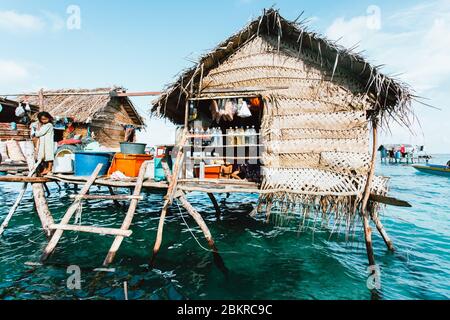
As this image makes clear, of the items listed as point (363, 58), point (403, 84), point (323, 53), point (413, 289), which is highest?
point (323, 53)

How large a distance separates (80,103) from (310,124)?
1647 centimetres

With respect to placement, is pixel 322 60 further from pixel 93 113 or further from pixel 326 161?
pixel 93 113

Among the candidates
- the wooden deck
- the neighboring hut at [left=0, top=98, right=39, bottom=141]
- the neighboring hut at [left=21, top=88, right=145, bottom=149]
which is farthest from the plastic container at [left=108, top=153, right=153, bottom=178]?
the neighboring hut at [left=0, top=98, right=39, bottom=141]

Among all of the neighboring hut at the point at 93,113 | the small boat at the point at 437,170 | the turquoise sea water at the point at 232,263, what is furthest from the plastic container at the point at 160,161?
the small boat at the point at 437,170

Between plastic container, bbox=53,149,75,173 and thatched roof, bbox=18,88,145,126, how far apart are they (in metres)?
7.74

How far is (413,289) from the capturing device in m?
5.95

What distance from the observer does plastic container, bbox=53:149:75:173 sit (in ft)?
27.6

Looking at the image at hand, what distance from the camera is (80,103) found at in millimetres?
17375

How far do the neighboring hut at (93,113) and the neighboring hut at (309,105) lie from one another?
9.69 metres
